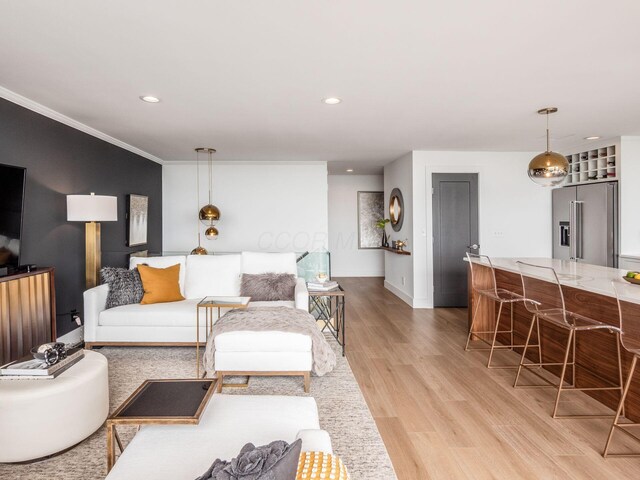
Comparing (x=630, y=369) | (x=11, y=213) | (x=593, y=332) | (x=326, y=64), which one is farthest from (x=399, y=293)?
(x=11, y=213)

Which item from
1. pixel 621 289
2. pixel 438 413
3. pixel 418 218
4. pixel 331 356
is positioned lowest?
pixel 438 413

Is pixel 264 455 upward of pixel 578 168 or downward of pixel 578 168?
downward

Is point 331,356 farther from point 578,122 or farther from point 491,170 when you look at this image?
point 491,170

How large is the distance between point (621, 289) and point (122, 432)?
341 centimetres

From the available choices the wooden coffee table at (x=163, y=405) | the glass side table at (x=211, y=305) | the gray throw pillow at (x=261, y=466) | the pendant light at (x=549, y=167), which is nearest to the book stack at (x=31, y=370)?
the wooden coffee table at (x=163, y=405)

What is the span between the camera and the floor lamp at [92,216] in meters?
4.04

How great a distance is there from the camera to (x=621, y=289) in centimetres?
270

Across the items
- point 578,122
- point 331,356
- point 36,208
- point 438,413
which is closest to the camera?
point 438,413

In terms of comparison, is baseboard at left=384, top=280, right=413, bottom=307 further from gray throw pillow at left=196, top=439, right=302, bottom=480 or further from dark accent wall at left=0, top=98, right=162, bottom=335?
gray throw pillow at left=196, top=439, right=302, bottom=480

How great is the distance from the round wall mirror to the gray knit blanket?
3992mm

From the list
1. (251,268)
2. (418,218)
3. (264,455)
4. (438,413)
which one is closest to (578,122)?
(418,218)

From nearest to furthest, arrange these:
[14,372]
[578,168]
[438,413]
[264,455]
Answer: [264,455] < [14,372] < [438,413] < [578,168]

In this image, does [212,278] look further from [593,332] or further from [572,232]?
[572,232]

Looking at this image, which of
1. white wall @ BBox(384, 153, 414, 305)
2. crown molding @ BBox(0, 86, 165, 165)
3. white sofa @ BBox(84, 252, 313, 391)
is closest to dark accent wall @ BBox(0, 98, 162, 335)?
crown molding @ BBox(0, 86, 165, 165)
